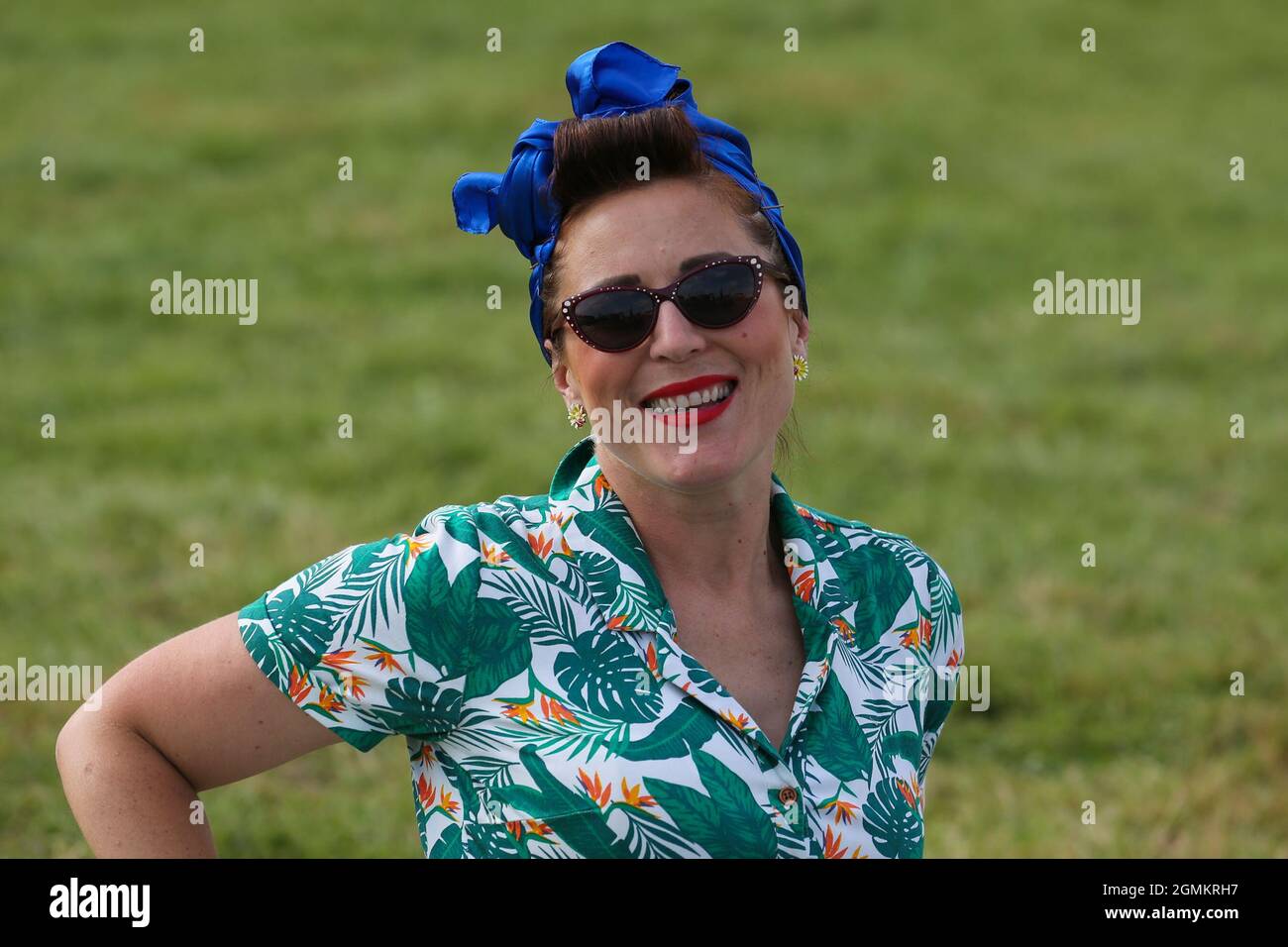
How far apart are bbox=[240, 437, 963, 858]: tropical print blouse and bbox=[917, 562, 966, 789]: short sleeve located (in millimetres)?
295

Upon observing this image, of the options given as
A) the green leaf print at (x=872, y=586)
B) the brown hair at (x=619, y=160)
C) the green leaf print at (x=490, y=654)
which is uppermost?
the brown hair at (x=619, y=160)

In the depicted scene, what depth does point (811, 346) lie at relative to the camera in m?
8.62

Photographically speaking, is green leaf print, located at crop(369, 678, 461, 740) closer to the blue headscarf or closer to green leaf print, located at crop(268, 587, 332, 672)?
green leaf print, located at crop(268, 587, 332, 672)

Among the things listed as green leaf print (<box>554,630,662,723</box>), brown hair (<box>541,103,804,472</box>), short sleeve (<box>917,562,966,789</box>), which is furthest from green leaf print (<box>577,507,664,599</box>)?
short sleeve (<box>917,562,966,789</box>)

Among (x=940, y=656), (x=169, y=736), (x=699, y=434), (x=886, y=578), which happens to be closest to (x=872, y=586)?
(x=886, y=578)

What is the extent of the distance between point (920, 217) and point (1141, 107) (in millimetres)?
3352

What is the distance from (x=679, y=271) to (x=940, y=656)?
3.01 feet

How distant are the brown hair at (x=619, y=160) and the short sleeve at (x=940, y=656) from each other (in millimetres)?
716

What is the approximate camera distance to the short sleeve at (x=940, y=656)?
9.61ft

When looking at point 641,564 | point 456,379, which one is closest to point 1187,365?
point 456,379

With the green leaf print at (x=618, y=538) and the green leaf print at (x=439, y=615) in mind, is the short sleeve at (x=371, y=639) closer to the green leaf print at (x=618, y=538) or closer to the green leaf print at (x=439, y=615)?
the green leaf print at (x=439, y=615)

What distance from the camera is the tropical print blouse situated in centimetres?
240

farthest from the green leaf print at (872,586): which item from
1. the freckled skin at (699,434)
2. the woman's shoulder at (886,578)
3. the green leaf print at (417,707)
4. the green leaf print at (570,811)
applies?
the green leaf print at (417,707)
